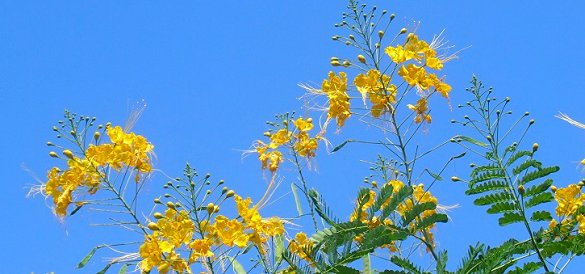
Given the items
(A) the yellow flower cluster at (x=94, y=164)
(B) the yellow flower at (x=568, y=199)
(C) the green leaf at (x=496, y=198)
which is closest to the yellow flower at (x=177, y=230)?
(A) the yellow flower cluster at (x=94, y=164)

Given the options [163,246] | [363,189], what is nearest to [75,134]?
[163,246]

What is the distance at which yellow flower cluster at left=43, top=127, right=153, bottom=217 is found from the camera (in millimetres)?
4598

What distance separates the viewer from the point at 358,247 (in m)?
3.48

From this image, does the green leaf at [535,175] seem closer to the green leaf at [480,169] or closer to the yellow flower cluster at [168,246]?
the green leaf at [480,169]

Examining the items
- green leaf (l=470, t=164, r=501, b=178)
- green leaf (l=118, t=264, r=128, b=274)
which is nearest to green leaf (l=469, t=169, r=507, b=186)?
green leaf (l=470, t=164, r=501, b=178)

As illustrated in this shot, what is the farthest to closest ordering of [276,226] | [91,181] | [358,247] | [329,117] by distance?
[329,117]
[91,181]
[276,226]
[358,247]

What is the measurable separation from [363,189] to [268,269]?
619 mm

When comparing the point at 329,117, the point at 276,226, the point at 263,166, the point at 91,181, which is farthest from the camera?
the point at 263,166

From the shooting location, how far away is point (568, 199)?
4.70 metres

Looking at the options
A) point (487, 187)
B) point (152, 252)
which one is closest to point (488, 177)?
point (487, 187)

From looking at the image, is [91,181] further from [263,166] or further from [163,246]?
[263,166]

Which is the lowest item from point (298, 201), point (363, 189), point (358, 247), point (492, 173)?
point (358, 247)

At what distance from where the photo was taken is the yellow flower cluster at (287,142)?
20.9ft

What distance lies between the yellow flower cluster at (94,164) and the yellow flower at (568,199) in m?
2.18
